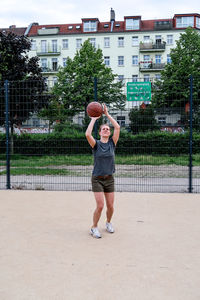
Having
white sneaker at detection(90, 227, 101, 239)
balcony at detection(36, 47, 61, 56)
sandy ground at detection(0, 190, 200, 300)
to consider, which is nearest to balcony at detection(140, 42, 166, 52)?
balcony at detection(36, 47, 61, 56)

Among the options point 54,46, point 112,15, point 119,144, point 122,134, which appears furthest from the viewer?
point 112,15

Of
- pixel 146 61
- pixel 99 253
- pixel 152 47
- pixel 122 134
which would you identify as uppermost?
pixel 152 47

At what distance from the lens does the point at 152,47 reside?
53.1m

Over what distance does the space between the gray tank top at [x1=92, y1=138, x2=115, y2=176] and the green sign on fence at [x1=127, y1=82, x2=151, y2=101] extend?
11.4 feet

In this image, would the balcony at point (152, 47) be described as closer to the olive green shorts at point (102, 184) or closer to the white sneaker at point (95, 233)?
the olive green shorts at point (102, 184)

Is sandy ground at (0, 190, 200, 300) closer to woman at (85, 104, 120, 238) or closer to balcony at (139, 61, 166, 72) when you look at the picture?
woman at (85, 104, 120, 238)

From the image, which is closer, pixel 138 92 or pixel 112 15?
pixel 138 92

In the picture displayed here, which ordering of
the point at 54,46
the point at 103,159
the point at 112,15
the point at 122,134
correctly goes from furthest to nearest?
1. the point at 112,15
2. the point at 54,46
3. the point at 122,134
4. the point at 103,159

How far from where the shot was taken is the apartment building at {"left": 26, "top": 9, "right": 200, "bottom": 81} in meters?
53.1

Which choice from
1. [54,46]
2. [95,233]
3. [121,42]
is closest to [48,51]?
[54,46]

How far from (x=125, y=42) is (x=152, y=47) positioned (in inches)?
166

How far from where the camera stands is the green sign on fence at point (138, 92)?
823cm

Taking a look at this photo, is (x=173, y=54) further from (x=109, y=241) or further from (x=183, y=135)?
(x=109, y=241)

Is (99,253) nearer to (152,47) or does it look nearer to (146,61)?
(146,61)
